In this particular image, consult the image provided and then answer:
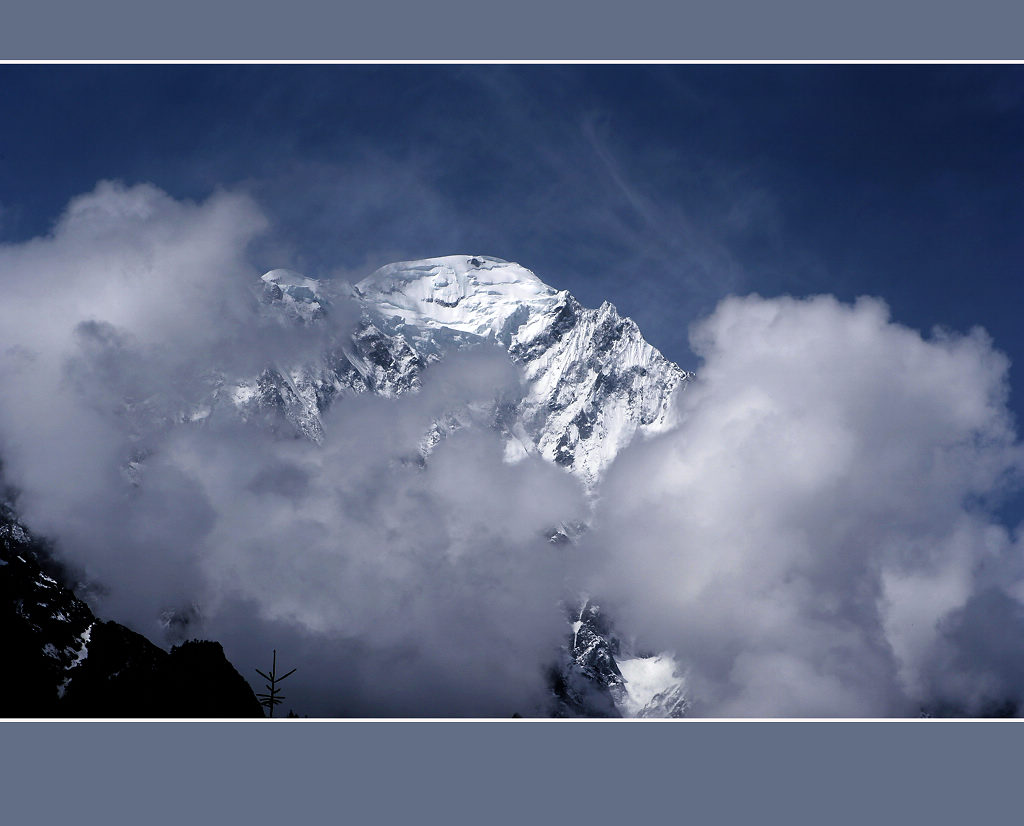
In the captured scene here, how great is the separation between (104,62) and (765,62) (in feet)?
97.5

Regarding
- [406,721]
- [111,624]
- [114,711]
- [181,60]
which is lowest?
[406,721]

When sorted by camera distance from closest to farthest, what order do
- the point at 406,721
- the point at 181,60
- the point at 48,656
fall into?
the point at 406,721, the point at 181,60, the point at 48,656

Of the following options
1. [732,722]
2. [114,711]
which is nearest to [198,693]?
[114,711]

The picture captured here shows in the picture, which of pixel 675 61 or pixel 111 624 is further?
pixel 111 624

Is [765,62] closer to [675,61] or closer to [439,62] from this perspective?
[675,61]

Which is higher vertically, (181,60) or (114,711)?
(181,60)

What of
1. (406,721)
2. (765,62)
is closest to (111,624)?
(406,721)

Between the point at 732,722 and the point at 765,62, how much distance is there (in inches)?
1132

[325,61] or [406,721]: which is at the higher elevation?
[325,61]

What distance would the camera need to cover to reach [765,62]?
42906mm

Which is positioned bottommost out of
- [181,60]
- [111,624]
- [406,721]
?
[406,721]

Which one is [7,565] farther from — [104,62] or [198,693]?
[104,62]

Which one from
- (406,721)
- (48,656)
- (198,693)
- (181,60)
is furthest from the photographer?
(198,693)

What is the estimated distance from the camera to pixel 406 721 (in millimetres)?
38000
